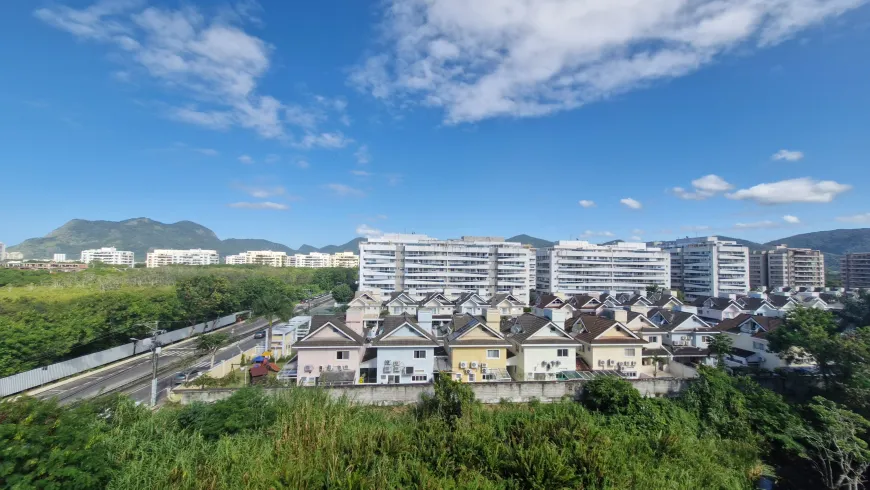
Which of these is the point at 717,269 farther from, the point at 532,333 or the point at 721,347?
the point at 532,333

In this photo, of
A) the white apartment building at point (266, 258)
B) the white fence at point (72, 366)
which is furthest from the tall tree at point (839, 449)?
the white apartment building at point (266, 258)

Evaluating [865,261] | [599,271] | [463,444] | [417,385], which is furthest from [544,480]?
[865,261]

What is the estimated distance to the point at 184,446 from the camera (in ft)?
35.7

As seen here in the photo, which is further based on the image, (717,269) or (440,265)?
→ (717,269)

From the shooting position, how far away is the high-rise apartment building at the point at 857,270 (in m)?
66.3

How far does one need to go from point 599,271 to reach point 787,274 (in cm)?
4229

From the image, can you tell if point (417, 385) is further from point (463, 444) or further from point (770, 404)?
point (770, 404)

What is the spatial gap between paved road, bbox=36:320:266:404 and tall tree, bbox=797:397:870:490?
27521 millimetres

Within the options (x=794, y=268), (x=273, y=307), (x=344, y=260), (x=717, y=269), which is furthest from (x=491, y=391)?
(x=344, y=260)

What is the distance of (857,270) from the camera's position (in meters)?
67.9

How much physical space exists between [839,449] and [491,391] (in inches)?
472

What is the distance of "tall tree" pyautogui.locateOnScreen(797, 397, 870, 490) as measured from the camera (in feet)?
39.2

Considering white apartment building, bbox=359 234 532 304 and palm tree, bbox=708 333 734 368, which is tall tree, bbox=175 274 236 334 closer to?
white apartment building, bbox=359 234 532 304

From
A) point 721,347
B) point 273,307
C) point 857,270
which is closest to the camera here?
point 721,347
